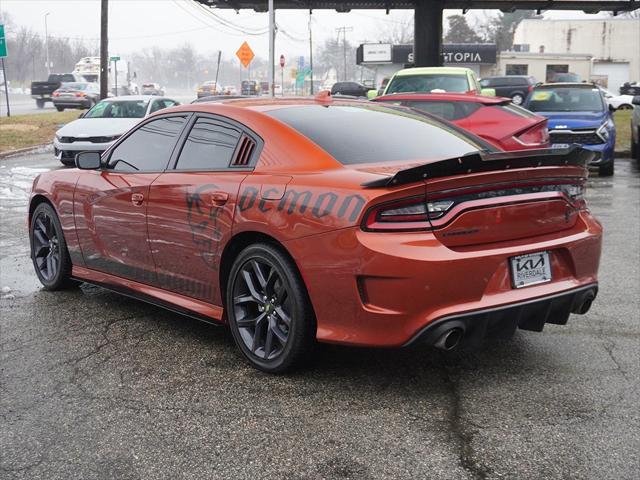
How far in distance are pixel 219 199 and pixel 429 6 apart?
73.3ft

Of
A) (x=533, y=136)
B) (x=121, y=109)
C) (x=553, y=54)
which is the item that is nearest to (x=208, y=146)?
(x=533, y=136)

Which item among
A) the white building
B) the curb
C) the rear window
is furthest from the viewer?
the white building

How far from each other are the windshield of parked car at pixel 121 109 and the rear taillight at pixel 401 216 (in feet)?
46.5

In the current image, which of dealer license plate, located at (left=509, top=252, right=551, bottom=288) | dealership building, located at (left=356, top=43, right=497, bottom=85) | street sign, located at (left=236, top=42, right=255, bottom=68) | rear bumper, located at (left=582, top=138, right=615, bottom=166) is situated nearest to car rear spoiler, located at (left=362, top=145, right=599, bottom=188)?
dealer license plate, located at (left=509, top=252, right=551, bottom=288)

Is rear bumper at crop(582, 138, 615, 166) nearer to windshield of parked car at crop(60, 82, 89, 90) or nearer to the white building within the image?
windshield of parked car at crop(60, 82, 89, 90)

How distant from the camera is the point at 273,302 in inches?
168

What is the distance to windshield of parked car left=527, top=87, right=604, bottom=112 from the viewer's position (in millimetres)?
15625

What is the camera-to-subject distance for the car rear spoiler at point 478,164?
3670 mm

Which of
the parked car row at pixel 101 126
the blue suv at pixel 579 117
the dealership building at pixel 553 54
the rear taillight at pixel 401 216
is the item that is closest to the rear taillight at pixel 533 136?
the blue suv at pixel 579 117

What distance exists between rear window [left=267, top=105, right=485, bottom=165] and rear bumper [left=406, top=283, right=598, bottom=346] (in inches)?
41.5

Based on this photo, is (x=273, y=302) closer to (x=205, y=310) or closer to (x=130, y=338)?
(x=205, y=310)

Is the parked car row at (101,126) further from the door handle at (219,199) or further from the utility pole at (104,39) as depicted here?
the utility pole at (104,39)

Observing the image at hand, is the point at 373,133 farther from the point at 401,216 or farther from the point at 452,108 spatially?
the point at 452,108

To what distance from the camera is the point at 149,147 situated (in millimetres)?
5324
